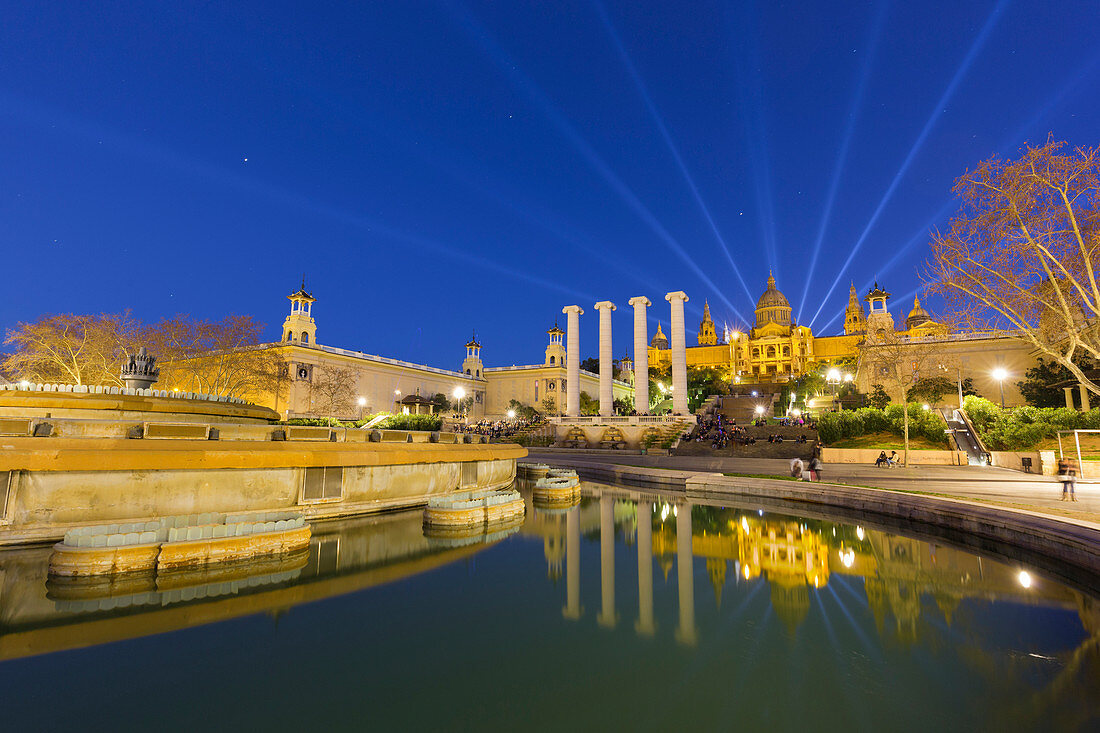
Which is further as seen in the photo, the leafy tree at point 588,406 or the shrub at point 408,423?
the leafy tree at point 588,406

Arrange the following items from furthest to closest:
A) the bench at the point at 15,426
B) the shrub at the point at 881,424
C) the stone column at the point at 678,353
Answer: the stone column at the point at 678,353 → the shrub at the point at 881,424 → the bench at the point at 15,426

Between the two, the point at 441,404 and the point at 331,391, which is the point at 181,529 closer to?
the point at 331,391

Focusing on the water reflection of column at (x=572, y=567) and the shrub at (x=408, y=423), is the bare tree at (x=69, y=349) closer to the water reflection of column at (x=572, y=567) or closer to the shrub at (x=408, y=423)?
the shrub at (x=408, y=423)

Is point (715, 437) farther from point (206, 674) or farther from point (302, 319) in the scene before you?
point (302, 319)

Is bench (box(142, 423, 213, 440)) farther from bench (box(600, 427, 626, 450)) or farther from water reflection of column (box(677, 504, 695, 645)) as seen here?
bench (box(600, 427, 626, 450))

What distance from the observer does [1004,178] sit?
14148 millimetres

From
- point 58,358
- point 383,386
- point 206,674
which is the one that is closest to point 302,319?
point 383,386

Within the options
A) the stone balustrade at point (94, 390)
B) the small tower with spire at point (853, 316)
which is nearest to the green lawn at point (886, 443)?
the stone balustrade at point (94, 390)

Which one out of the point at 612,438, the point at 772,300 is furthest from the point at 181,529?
the point at 772,300

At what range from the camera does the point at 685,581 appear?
844 cm

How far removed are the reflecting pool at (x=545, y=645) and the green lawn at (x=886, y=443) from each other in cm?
2170

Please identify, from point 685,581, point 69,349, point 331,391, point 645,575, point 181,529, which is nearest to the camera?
point 181,529

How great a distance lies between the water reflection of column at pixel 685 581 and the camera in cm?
623

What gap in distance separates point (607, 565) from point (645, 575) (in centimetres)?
87
